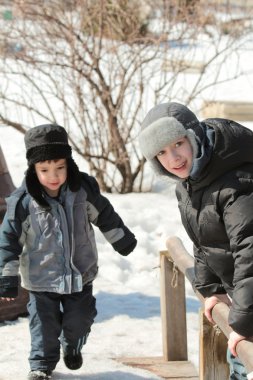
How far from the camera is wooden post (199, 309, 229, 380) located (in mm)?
3451

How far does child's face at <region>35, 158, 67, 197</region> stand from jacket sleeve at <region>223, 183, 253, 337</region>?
1328 millimetres

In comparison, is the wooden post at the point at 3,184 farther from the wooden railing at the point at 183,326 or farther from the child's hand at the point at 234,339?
the child's hand at the point at 234,339

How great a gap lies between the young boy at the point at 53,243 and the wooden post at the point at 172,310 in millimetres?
491

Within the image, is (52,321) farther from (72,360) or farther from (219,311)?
(219,311)

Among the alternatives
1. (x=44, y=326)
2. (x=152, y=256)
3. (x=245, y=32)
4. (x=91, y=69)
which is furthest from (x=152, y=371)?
(x=245, y=32)

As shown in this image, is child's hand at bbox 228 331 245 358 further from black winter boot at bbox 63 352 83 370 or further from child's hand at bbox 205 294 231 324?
black winter boot at bbox 63 352 83 370

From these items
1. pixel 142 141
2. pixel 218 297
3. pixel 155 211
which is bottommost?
pixel 155 211

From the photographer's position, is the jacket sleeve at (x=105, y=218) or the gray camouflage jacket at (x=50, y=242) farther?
the jacket sleeve at (x=105, y=218)

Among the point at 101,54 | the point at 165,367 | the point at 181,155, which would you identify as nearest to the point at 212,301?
the point at 181,155

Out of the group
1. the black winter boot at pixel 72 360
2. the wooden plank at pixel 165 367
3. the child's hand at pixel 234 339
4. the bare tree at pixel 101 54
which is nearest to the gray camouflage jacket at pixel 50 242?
the black winter boot at pixel 72 360

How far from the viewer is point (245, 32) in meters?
9.09

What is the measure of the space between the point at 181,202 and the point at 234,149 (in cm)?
35

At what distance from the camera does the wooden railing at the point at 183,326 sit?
10.1 ft

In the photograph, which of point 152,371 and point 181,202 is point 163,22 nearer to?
point 152,371
